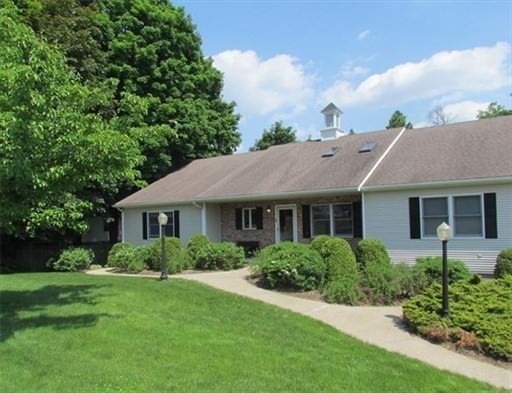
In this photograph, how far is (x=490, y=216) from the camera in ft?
45.9

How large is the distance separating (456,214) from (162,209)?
12.3 meters

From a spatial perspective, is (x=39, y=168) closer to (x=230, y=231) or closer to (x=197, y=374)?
(x=197, y=374)

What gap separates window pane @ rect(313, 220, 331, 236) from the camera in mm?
18391

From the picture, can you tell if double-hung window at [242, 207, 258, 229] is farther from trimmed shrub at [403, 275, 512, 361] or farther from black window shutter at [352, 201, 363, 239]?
trimmed shrub at [403, 275, 512, 361]

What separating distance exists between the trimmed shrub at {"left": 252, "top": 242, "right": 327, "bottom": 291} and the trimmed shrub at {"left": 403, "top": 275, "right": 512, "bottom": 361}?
10.3 ft

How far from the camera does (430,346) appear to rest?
8.18m

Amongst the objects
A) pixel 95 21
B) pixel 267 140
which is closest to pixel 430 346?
pixel 95 21

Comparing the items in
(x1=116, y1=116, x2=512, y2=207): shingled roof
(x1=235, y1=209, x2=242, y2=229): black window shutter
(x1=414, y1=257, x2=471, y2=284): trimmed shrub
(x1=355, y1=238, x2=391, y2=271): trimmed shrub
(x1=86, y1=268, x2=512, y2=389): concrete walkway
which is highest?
(x1=116, y1=116, x2=512, y2=207): shingled roof

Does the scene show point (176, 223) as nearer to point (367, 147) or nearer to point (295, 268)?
point (367, 147)

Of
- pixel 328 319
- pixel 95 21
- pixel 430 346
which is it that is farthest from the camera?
pixel 95 21

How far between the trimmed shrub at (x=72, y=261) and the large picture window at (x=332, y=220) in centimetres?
897

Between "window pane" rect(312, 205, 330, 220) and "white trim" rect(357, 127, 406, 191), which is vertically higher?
"white trim" rect(357, 127, 406, 191)

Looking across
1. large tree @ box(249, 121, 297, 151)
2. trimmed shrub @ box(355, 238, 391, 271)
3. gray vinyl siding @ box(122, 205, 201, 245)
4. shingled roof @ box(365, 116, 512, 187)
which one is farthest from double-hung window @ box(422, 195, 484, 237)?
large tree @ box(249, 121, 297, 151)

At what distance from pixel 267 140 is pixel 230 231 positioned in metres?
18.1
